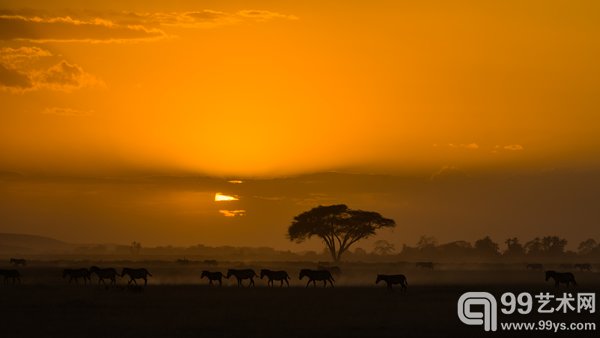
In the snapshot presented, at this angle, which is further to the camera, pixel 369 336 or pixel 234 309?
pixel 234 309

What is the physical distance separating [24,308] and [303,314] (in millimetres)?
10554

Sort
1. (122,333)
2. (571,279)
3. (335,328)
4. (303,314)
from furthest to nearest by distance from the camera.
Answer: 1. (571,279)
2. (303,314)
3. (335,328)
4. (122,333)

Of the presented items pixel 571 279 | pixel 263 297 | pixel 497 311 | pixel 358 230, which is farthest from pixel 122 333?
pixel 358 230

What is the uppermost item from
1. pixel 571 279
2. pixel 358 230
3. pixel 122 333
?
pixel 358 230

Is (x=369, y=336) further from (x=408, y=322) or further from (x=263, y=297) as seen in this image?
(x=263, y=297)

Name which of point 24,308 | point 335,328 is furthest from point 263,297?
point 335,328

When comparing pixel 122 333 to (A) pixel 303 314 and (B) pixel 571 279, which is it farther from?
(B) pixel 571 279

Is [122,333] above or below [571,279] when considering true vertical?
below

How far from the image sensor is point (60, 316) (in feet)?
108

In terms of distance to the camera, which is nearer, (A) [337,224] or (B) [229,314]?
(B) [229,314]

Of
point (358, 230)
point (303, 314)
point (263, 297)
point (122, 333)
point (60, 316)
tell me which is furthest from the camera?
point (358, 230)

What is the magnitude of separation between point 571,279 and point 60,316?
1449 inches

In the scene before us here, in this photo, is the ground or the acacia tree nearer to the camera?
the ground

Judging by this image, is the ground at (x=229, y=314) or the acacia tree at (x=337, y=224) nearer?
the ground at (x=229, y=314)
